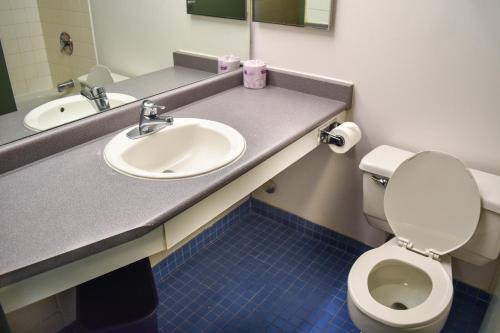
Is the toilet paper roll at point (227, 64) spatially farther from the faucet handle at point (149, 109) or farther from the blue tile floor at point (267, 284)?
the blue tile floor at point (267, 284)

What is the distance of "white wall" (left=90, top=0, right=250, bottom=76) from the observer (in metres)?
1.58

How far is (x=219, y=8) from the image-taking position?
2.01 meters

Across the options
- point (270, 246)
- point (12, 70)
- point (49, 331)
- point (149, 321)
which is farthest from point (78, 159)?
point (270, 246)

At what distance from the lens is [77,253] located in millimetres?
980

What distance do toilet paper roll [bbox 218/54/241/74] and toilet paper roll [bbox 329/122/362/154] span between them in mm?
618

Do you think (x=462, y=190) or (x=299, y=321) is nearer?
(x=462, y=190)

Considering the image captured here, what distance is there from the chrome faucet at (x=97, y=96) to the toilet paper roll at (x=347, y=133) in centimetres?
95

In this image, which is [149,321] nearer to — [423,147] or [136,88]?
[136,88]

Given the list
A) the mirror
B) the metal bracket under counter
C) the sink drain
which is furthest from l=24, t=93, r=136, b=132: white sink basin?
the sink drain

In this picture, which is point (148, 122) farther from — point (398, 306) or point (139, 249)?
point (398, 306)

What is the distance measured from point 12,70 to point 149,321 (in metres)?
0.91

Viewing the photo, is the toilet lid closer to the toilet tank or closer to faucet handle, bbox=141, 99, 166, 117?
the toilet tank

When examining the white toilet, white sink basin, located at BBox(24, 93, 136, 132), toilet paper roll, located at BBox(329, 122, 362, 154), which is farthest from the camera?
toilet paper roll, located at BBox(329, 122, 362, 154)

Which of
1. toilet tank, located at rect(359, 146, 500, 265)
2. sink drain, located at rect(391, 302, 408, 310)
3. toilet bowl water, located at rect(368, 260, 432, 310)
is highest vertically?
toilet tank, located at rect(359, 146, 500, 265)
